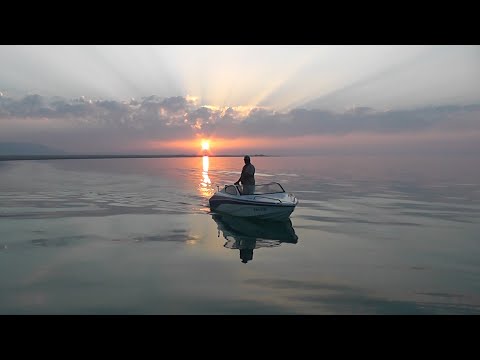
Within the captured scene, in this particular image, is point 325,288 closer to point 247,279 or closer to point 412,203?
point 247,279

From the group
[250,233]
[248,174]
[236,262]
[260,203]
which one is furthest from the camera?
[248,174]

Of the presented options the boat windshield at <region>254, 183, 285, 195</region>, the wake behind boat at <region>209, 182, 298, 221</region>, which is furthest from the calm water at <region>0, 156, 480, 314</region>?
the boat windshield at <region>254, 183, 285, 195</region>

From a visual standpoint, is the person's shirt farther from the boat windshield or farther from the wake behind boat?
the boat windshield

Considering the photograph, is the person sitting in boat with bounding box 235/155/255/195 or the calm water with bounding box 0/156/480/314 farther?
the person sitting in boat with bounding box 235/155/255/195

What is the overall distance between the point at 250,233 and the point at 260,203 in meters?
1.93

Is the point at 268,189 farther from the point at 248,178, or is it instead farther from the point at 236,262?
the point at 236,262

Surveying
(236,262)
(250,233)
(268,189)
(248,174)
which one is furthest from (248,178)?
(236,262)

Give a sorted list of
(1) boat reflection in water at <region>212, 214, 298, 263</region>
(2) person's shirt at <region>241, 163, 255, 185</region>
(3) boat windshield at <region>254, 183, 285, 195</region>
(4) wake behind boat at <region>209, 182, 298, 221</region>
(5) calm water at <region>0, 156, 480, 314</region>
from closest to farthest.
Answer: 1. (5) calm water at <region>0, 156, 480, 314</region>
2. (1) boat reflection in water at <region>212, 214, 298, 263</region>
3. (4) wake behind boat at <region>209, 182, 298, 221</region>
4. (2) person's shirt at <region>241, 163, 255, 185</region>
5. (3) boat windshield at <region>254, 183, 285, 195</region>

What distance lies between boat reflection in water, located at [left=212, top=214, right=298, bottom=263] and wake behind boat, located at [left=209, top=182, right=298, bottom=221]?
24.0 inches

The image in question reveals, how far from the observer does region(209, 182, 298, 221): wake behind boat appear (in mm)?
20672

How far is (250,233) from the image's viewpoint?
19.8 meters
